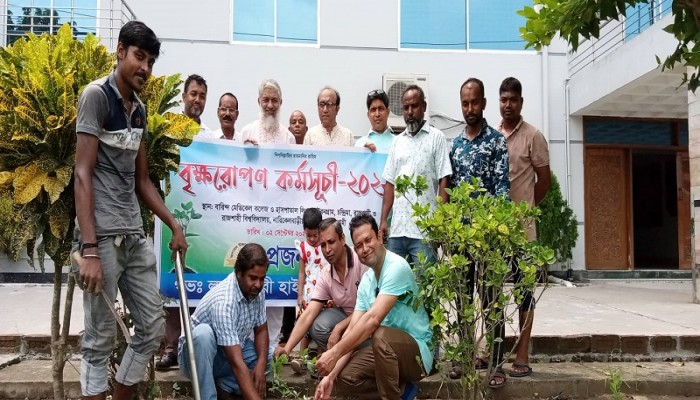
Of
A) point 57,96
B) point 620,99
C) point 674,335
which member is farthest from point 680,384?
point 620,99

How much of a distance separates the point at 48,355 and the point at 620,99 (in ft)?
27.3

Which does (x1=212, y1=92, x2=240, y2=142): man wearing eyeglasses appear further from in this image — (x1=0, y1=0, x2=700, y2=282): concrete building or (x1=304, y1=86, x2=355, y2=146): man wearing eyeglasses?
(x1=0, y1=0, x2=700, y2=282): concrete building

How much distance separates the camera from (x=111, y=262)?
270 cm

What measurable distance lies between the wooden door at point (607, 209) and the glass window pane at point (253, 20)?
5.61m

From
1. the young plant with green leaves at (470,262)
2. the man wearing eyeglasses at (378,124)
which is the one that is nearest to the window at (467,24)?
the man wearing eyeglasses at (378,124)

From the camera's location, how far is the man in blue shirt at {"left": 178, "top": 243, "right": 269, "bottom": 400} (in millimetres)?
3297

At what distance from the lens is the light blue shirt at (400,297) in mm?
3260

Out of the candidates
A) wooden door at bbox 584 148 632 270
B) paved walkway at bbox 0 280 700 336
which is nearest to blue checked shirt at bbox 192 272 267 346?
paved walkway at bbox 0 280 700 336

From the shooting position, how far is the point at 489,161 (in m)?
3.79

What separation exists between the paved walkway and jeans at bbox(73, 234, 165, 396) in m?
2.06

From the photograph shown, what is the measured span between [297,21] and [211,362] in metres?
6.95

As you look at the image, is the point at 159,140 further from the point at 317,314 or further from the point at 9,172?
the point at 317,314

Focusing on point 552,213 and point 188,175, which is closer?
point 188,175

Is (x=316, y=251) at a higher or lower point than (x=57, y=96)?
lower
